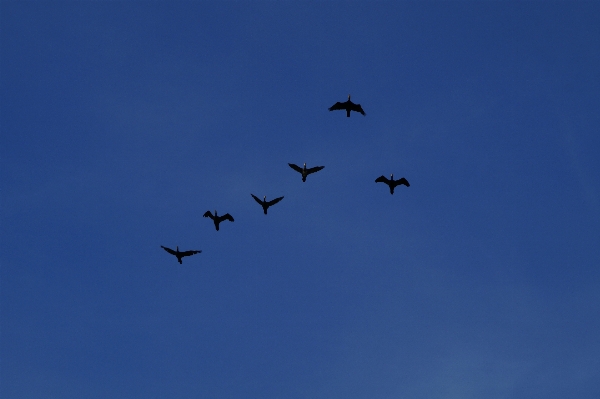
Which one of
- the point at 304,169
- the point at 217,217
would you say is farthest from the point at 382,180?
the point at 217,217

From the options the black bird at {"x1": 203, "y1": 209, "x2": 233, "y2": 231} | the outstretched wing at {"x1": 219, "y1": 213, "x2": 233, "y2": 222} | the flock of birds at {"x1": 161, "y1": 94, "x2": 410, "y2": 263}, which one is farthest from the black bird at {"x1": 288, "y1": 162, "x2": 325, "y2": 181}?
the black bird at {"x1": 203, "y1": 209, "x2": 233, "y2": 231}

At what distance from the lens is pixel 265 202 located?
127m

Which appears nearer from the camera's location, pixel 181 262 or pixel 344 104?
pixel 344 104

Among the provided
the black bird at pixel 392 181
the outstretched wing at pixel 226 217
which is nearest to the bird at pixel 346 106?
the black bird at pixel 392 181

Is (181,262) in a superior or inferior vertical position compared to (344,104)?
inferior

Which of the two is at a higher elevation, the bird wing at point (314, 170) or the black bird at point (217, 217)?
the bird wing at point (314, 170)

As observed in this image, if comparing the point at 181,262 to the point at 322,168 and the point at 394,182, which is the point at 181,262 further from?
the point at 394,182

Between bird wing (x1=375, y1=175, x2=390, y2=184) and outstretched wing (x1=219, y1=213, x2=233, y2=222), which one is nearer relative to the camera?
bird wing (x1=375, y1=175, x2=390, y2=184)

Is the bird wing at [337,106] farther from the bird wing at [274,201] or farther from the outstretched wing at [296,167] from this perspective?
the bird wing at [274,201]

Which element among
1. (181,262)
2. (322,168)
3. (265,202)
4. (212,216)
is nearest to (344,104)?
(322,168)

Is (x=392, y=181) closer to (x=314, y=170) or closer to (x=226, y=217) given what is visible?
(x=314, y=170)

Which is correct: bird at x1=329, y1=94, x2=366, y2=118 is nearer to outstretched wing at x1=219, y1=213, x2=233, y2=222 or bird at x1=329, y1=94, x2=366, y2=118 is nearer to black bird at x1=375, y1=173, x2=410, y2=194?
black bird at x1=375, y1=173, x2=410, y2=194

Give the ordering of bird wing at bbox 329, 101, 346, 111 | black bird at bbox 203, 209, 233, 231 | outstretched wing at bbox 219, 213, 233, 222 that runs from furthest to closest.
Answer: outstretched wing at bbox 219, 213, 233, 222 → black bird at bbox 203, 209, 233, 231 → bird wing at bbox 329, 101, 346, 111

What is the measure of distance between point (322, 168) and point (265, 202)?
10.3 metres
